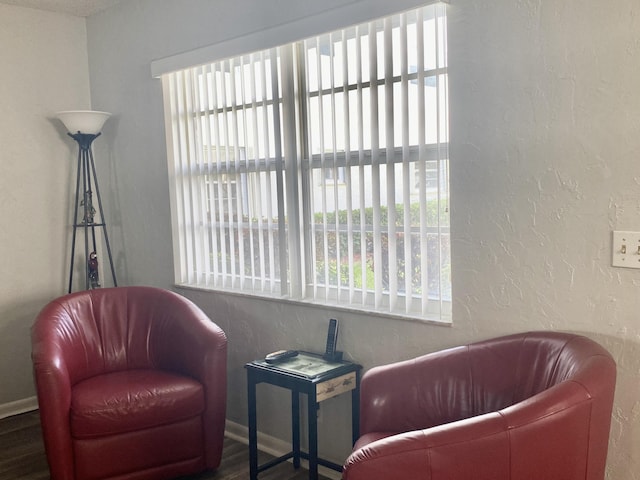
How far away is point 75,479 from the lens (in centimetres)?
267

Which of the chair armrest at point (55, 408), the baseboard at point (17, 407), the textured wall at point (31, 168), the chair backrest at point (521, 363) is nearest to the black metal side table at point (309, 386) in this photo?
the chair backrest at point (521, 363)

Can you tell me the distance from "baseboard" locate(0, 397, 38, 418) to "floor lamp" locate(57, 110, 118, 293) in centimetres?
78

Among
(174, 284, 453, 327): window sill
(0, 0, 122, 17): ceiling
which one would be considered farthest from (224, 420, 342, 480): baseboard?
(0, 0, 122, 17): ceiling

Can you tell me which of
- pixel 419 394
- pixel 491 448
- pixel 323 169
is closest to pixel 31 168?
pixel 323 169

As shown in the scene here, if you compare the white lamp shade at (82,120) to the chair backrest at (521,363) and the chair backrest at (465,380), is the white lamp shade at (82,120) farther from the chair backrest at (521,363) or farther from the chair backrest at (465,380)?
the chair backrest at (521,363)

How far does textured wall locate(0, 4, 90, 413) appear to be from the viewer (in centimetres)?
378

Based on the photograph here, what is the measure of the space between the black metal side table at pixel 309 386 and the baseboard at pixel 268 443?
3.7 inches

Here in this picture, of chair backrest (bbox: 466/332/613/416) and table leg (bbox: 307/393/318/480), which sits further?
table leg (bbox: 307/393/318/480)

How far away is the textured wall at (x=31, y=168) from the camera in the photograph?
12.4 feet

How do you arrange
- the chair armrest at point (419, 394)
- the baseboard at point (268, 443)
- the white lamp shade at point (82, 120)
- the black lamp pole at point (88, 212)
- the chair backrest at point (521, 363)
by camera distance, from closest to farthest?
1. the chair backrest at point (521, 363)
2. the chair armrest at point (419, 394)
3. the baseboard at point (268, 443)
4. the white lamp shade at point (82, 120)
5. the black lamp pole at point (88, 212)

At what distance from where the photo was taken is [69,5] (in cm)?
379

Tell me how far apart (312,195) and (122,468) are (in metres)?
1.51

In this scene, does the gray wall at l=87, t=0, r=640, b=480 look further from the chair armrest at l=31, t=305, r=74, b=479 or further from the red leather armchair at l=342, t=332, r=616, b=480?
the chair armrest at l=31, t=305, r=74, b=479

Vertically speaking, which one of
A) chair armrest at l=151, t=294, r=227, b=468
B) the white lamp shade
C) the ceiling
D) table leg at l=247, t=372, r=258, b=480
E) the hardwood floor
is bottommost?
the hardwood floor
